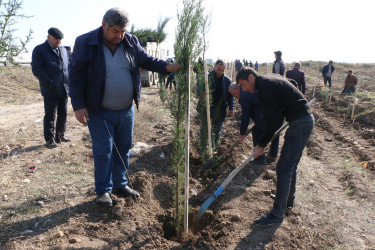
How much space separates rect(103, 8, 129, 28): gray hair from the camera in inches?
105

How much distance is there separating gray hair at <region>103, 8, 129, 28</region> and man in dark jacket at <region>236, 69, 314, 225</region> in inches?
53.4

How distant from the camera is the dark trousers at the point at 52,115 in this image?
499cm

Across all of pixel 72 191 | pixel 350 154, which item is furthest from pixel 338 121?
pixel 72 191

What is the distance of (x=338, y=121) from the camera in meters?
10.0

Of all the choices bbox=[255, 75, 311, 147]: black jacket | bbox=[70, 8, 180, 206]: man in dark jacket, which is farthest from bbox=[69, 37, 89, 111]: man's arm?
→ bbox=[255, 75, 311, 147]: black jacket

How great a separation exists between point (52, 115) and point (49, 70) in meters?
0.79

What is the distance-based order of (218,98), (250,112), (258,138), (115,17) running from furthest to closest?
1. (218,98)
2. (258,138)
3. (250,112)
4. (115,17)

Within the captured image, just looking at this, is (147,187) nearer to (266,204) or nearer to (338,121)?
(266,204)

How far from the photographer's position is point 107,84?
295 centimetres

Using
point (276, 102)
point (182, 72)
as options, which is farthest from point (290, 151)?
point (182, 72)

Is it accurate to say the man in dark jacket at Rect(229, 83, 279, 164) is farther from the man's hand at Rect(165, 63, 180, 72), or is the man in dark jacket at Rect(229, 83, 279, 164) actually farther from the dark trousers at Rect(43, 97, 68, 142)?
the dark trousers at Rect(43, 97, 68, 142)

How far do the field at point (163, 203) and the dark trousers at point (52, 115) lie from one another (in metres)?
0.29

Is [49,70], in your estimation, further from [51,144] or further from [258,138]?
[258,138]

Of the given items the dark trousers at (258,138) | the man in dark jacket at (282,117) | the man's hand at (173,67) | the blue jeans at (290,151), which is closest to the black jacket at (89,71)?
the man's hand at (173,67)
